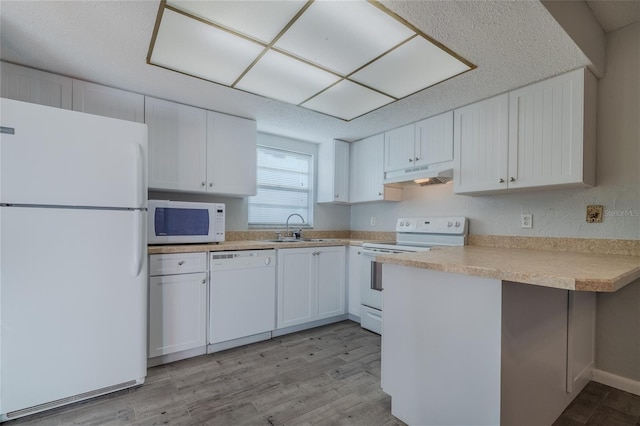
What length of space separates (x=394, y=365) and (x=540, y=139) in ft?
6.25

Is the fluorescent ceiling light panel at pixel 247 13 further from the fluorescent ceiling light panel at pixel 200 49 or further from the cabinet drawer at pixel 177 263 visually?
the cabinet drawer at pixel 177 263

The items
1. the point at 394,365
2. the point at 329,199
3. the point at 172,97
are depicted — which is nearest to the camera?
the point at 394,365

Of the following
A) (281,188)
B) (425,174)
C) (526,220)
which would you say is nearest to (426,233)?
(425,174)

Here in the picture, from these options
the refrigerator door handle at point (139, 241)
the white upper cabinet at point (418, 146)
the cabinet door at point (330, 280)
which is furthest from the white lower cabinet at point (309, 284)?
the refrigerator door handle at point (139, 241)

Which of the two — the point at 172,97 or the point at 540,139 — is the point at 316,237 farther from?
the point at 540,139

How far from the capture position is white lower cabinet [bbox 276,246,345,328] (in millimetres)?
2980

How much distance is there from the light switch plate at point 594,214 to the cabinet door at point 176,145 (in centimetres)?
314

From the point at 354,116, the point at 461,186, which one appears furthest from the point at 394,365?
the point at 354,116

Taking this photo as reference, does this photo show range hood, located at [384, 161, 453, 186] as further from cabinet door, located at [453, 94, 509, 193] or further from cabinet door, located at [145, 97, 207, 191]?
cabinet door, located at [145, 97, 207, 191]

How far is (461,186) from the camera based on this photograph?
8.80 ft

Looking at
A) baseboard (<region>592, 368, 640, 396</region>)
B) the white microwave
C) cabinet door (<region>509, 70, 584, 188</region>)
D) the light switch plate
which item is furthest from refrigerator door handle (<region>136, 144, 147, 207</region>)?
baseboard (<region>592, 368, 640, 396</region>)

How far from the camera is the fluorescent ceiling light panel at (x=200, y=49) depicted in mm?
1704

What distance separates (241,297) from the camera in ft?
8.90

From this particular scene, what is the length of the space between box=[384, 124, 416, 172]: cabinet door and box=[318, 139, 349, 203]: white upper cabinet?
25.1 inches
